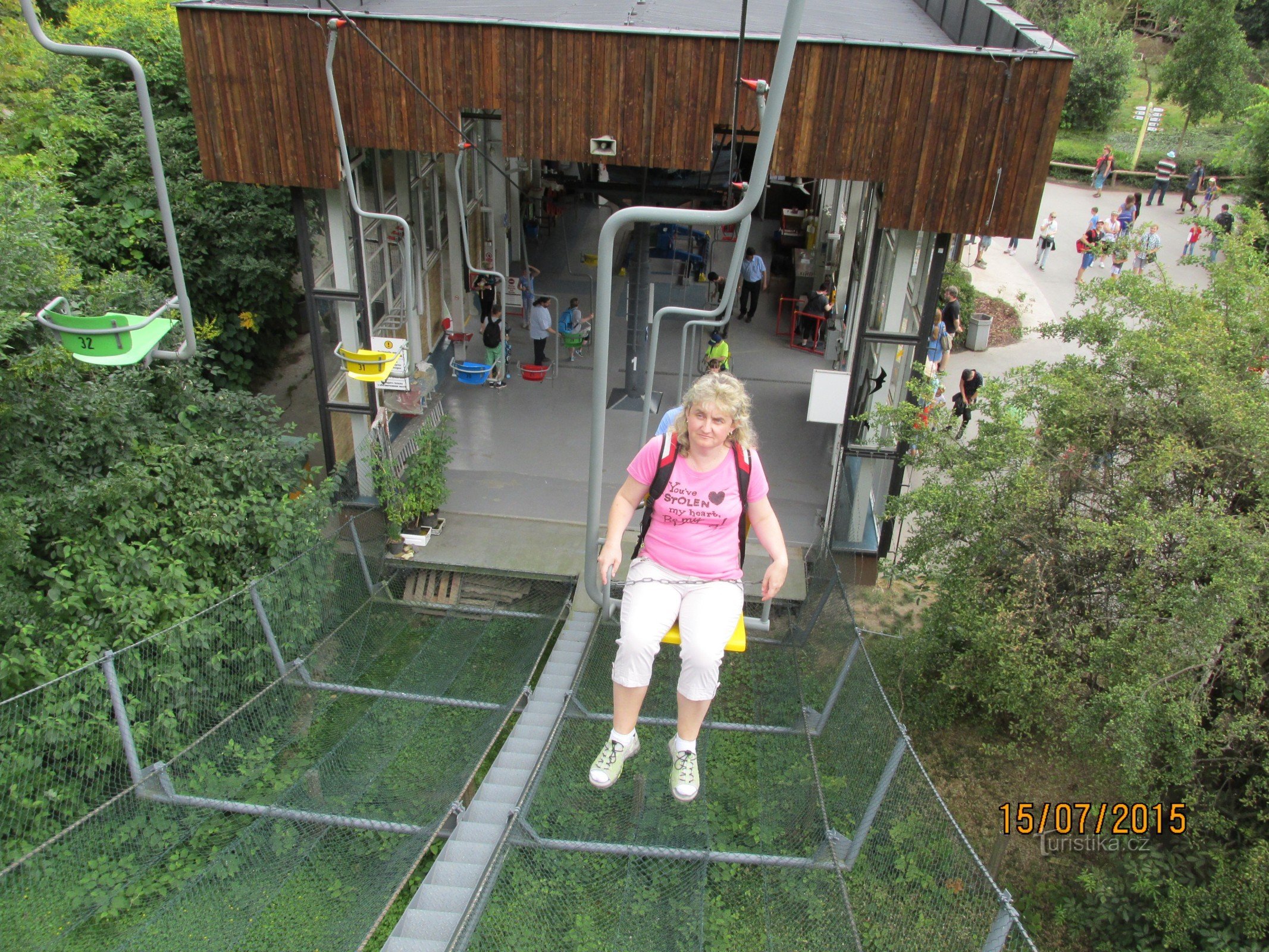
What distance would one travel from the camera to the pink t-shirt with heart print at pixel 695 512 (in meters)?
4.76

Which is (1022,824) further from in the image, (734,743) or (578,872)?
(578,872)

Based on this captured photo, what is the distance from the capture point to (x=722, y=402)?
4.50m

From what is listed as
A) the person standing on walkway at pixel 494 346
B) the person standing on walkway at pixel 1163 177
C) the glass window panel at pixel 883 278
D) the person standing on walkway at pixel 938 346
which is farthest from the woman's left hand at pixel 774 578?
the person standing on walkway at pixel 1163 177

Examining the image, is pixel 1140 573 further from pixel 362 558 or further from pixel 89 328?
pixel 362 558

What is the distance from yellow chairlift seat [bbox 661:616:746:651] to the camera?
16.0 feet

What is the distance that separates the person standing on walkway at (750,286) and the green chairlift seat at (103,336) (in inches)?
462

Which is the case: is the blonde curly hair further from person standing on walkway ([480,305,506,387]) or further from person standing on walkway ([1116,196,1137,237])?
person standing on walkway ([1116,196,1137,237])

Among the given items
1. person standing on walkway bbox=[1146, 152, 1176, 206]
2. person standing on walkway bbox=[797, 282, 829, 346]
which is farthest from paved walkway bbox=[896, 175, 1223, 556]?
person standing on walkway bbox=[797, 282, 829, 346]

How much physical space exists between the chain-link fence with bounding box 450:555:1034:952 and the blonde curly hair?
2.16 meters

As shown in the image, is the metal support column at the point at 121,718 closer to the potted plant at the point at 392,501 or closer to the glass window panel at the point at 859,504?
the potted plant at the point at 392,501

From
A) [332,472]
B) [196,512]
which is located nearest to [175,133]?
[332,472]

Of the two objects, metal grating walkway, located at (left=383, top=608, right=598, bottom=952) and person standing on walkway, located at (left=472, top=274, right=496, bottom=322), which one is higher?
person standing on walkway, located at (left=472, top=274, right=496, bottom=322)

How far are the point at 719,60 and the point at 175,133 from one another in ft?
25.6

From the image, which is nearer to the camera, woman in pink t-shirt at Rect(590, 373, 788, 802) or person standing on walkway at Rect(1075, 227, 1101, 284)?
woman in pink t-shirt at Rect(590, 373, 788, 802)
